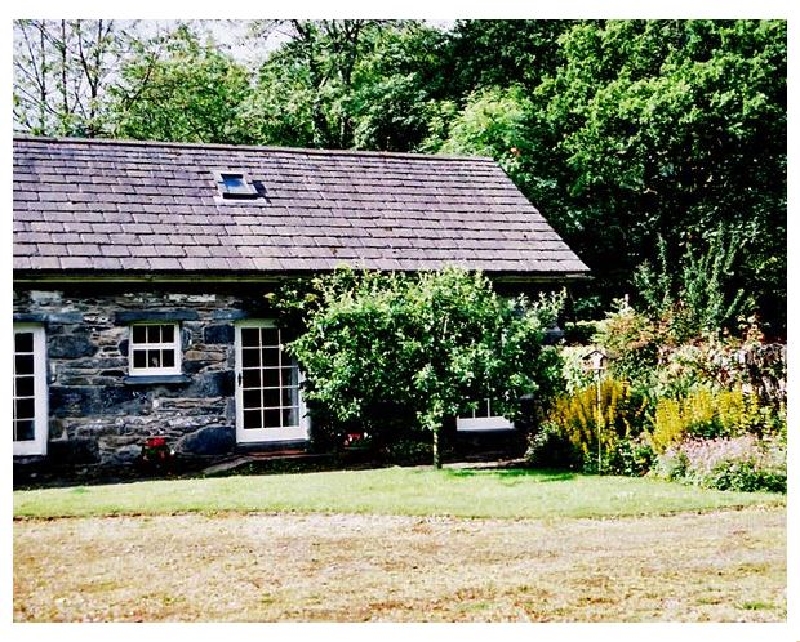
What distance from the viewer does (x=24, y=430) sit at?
35.4 ft

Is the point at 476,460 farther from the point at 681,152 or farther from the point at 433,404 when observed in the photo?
the point at 681,152

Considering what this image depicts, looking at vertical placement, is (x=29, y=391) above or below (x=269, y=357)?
below

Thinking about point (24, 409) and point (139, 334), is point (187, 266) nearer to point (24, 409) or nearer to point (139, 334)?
point (139, 334)

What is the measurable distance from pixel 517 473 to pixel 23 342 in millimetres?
5672

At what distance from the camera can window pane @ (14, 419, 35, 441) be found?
1074 cm

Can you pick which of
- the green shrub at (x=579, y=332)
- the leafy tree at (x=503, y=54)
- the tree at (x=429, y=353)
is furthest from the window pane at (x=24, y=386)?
the leafy tree at (x=503, y=54)

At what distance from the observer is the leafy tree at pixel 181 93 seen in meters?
17.4

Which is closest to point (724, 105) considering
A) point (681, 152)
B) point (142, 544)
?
point (681, 152)

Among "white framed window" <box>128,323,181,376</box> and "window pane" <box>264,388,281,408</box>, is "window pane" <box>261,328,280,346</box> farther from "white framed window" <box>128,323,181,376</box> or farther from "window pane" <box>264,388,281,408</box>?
"white framed window" <box>128,323,181,376</box>

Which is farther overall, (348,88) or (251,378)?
(348,88)

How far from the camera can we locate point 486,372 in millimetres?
10844

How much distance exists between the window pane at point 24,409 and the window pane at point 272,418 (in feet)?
8.73

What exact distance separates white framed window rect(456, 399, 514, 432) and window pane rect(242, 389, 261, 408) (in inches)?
98.8

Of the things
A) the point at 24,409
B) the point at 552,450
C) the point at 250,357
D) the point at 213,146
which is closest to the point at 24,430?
the point at 24,409
